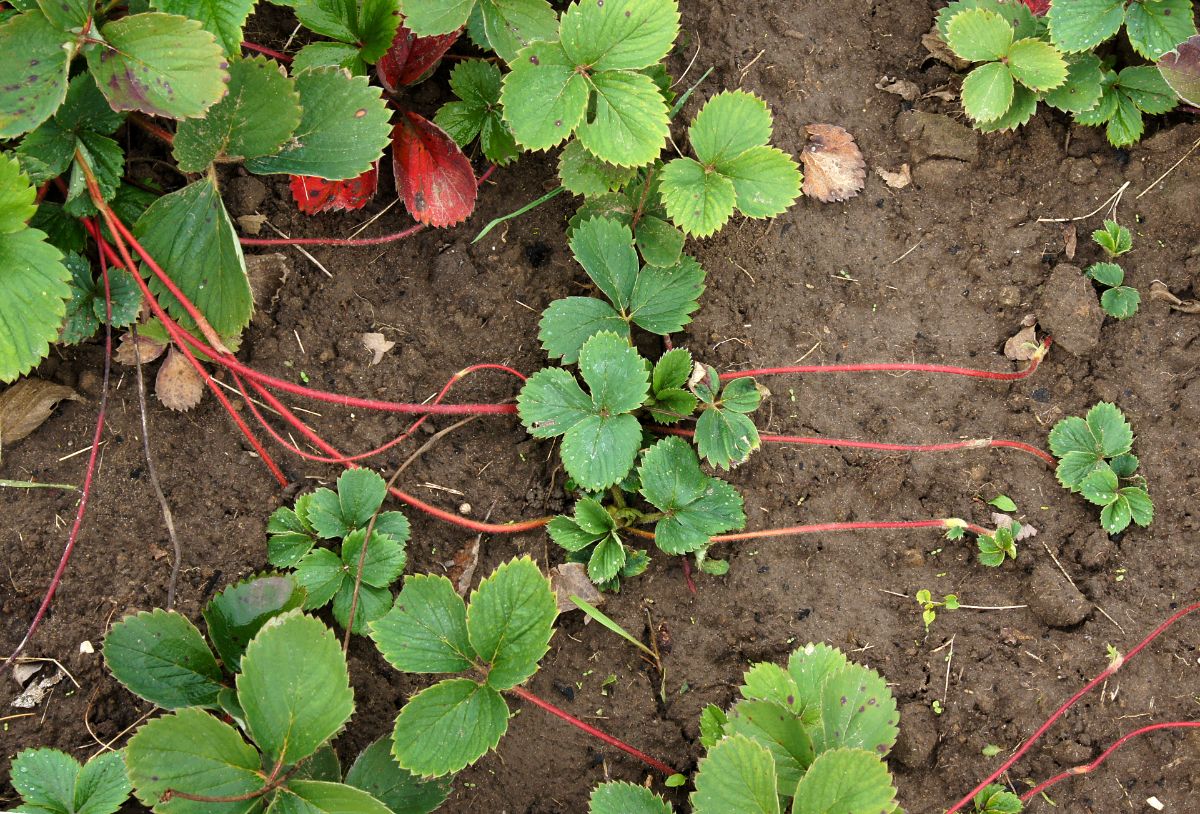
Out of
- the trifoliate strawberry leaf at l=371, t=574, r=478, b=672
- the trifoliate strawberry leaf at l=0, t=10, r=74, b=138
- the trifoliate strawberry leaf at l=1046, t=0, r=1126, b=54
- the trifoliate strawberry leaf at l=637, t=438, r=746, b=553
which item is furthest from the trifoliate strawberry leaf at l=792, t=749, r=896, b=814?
the trifoliate strawberry leaf at l=0, t=10, r=74, b=138

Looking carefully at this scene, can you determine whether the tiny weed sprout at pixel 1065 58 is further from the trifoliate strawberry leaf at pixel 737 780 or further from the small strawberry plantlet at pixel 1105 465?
the trifoliate strawberry leaf at pixel 737 780

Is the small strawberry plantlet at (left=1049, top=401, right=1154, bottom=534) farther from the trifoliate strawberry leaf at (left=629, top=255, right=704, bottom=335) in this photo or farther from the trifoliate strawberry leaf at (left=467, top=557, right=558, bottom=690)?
the trifoliate strawberry leaf at (left=467, top=557, right=558, bottom=690)

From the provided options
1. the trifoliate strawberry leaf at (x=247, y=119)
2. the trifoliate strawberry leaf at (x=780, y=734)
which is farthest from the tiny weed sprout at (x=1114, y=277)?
the trifoliate strawberry leaf at (x=247, y=119)

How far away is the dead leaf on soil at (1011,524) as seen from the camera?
2045 millimetres

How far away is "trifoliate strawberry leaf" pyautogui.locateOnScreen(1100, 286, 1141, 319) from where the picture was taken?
6.95ft

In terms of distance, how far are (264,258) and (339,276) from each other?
17 cm

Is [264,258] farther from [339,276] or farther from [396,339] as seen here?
[396,339]

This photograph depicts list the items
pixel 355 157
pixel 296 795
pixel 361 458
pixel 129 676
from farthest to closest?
pixel 361 458, pixel 355 157, pixel 129 676, pixel 296 795

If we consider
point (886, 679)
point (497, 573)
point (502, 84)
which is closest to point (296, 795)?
point (497, 573)

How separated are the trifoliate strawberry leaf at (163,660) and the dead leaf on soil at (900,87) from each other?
2016 mm

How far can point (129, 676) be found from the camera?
5.61 feet

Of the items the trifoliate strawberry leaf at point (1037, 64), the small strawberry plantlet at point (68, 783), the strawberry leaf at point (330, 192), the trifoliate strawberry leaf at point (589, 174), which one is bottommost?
the small strawberry plantlet at point (68, 783)

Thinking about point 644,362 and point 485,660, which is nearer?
point 485,660

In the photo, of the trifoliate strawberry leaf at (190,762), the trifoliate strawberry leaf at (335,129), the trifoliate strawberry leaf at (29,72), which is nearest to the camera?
the trifoliate strawberry leaf at (190,762)
